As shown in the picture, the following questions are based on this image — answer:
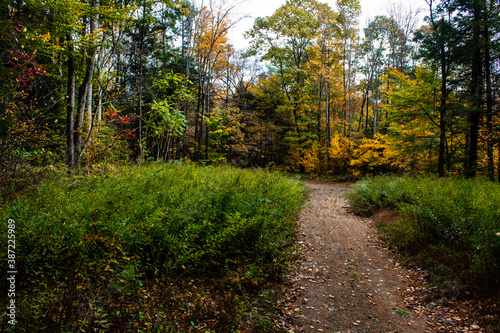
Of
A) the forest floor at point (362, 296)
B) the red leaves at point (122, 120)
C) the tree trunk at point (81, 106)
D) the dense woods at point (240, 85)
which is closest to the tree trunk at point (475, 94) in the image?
the dense woods at point (240, 85)

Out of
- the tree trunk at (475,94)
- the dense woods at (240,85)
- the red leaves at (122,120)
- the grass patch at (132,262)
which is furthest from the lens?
the tree trunk at (475,94)

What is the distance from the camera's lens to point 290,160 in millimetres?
25266

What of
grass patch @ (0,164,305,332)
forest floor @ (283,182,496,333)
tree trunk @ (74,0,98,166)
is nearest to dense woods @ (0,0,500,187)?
tree trunk @ (74,0,98,166)

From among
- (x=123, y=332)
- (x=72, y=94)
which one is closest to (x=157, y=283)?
(x=123, y=332)

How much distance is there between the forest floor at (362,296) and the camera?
3445 millimetres

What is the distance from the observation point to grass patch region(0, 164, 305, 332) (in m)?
2.39

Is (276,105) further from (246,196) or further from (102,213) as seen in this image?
(102,213)

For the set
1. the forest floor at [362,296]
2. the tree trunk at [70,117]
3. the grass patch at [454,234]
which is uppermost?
the tree trunk at [70,117]

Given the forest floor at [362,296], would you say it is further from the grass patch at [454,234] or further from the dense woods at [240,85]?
the dense woods at [240,85]

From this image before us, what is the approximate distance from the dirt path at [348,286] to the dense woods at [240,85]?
5.43m

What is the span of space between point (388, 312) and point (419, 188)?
17.0 ft

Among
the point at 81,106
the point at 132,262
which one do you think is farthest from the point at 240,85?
the point at 132,262

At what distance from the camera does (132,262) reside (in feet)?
9.37

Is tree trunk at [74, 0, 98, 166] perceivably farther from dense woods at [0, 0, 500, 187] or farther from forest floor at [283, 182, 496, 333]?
forest floor at [283, 182, 496, 333]
